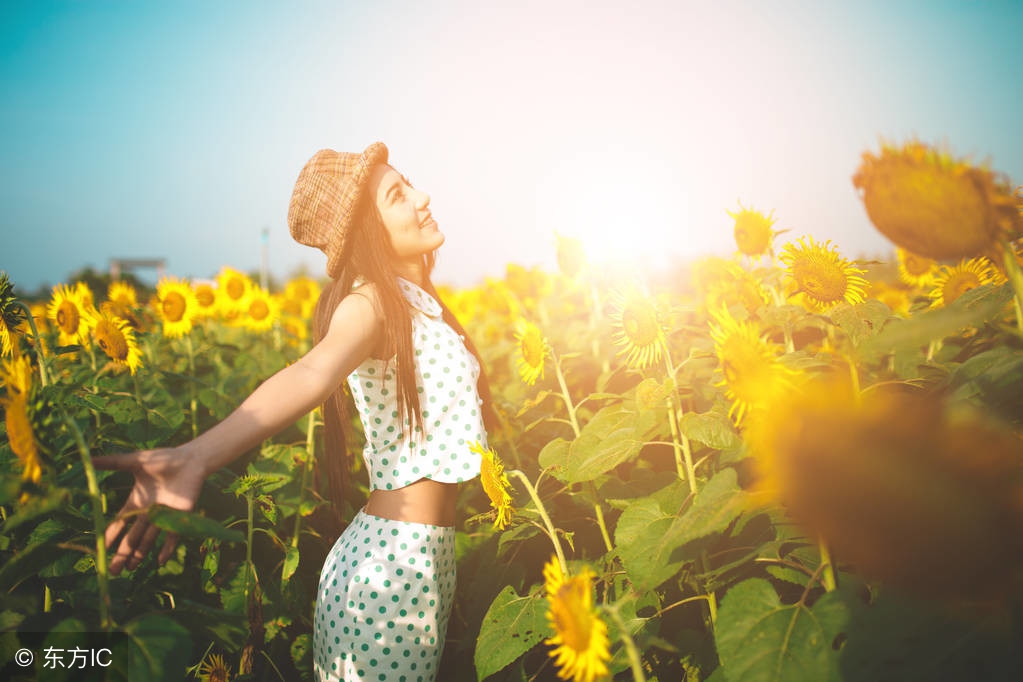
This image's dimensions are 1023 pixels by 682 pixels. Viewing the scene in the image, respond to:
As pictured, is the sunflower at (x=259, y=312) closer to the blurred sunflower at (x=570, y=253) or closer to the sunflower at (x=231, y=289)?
the sunflower at (x=231, y=289)

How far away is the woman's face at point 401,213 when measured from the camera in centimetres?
191

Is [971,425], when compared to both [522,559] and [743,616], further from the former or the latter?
[522,559]

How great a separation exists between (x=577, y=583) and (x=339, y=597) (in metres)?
0.95

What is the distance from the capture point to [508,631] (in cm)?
147

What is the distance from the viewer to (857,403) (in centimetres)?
104

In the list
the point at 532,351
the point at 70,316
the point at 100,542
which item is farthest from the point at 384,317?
the point at 70,316

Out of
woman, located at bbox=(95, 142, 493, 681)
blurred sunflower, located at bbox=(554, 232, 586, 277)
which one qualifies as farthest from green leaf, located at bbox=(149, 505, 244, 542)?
blurred sunflower, located at bbox=(554, 232, 586, 277)

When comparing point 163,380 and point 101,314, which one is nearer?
point 101,314

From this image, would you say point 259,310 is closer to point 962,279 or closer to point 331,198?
point 331,198

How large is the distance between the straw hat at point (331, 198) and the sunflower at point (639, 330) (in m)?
0.92

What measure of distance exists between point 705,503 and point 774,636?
26 centimetres

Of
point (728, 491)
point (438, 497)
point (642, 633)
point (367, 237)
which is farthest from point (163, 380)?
point (728, 491)

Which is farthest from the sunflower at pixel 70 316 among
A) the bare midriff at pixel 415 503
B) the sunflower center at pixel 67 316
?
the bare midriff at pixel 415 503

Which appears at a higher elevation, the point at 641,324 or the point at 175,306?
the point at 175,306
